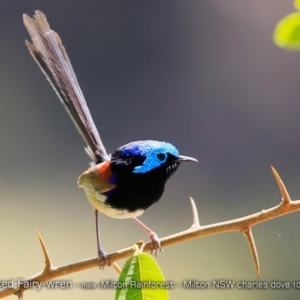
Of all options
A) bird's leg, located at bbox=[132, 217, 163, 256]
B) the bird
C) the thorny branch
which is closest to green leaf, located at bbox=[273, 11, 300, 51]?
the thorny branch

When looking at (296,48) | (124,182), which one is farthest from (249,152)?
(296,48)

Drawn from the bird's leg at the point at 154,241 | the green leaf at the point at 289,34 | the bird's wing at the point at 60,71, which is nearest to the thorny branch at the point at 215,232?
the bird's leg at the point at 154,241

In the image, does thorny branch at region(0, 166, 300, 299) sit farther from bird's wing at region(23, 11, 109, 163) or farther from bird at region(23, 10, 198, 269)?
bird's wing at region(23, 11, 109, 163)

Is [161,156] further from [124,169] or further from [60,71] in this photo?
[60,71]

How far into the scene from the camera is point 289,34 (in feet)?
2.07

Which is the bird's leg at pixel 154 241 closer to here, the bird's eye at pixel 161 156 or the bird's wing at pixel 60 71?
the bird's eye at pixel 161 156

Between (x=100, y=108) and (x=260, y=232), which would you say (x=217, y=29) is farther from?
(x=260, y=232)

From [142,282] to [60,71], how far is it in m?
1.05

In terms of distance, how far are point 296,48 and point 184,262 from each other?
9.40 ft

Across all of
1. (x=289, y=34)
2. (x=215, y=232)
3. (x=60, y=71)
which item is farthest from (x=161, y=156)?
(x=289, y=34)

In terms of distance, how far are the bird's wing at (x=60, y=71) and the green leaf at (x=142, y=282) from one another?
87 cm

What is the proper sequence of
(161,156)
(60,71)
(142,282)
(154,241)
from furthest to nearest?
(60,71)
(161,156)
(154,241)
(142,282)

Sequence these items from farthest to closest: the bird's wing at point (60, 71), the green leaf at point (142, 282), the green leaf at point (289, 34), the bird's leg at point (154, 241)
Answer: the bird's wing at point (60, 71)
the bird's leg at point (154, 241)
the green leaf at point (142, 282)
the green leaf at point (289, 34)

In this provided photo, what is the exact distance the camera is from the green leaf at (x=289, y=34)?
624mm
